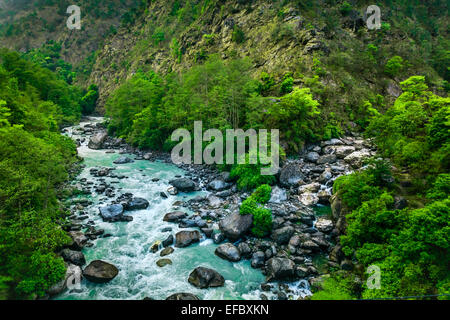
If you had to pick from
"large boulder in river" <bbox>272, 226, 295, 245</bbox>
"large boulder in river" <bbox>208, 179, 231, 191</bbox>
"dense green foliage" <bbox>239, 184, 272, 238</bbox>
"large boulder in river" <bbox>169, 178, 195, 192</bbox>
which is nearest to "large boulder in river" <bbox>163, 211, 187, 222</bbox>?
"large boulder in river" <bbox>169, 178, 195, 192</bbox>

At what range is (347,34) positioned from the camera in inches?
1640

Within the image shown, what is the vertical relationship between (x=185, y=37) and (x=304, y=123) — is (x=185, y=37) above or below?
above

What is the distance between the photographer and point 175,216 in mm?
16781

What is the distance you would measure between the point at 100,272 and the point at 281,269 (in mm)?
9209

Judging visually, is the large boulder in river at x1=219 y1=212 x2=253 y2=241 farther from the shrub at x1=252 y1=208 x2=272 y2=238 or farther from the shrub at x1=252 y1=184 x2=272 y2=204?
the shrub at x1=252 y1=184 x2=272 y2=204

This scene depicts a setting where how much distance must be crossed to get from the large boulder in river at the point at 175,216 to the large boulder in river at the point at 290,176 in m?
9.62

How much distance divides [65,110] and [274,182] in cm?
4288

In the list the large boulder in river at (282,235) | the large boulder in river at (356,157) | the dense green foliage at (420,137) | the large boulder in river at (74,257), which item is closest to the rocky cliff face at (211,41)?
the large boulder in river at (356,157)

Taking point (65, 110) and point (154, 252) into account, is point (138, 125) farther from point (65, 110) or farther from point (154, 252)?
point (154, 252)

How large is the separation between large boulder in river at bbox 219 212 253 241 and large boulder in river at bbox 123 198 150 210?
6.99 m

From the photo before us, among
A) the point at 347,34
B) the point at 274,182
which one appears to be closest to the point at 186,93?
the point at 274,182

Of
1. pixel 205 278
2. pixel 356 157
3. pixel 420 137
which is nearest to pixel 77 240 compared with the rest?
pixel 205 278

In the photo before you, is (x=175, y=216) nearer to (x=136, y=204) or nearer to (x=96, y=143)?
(x=136, y=204)
